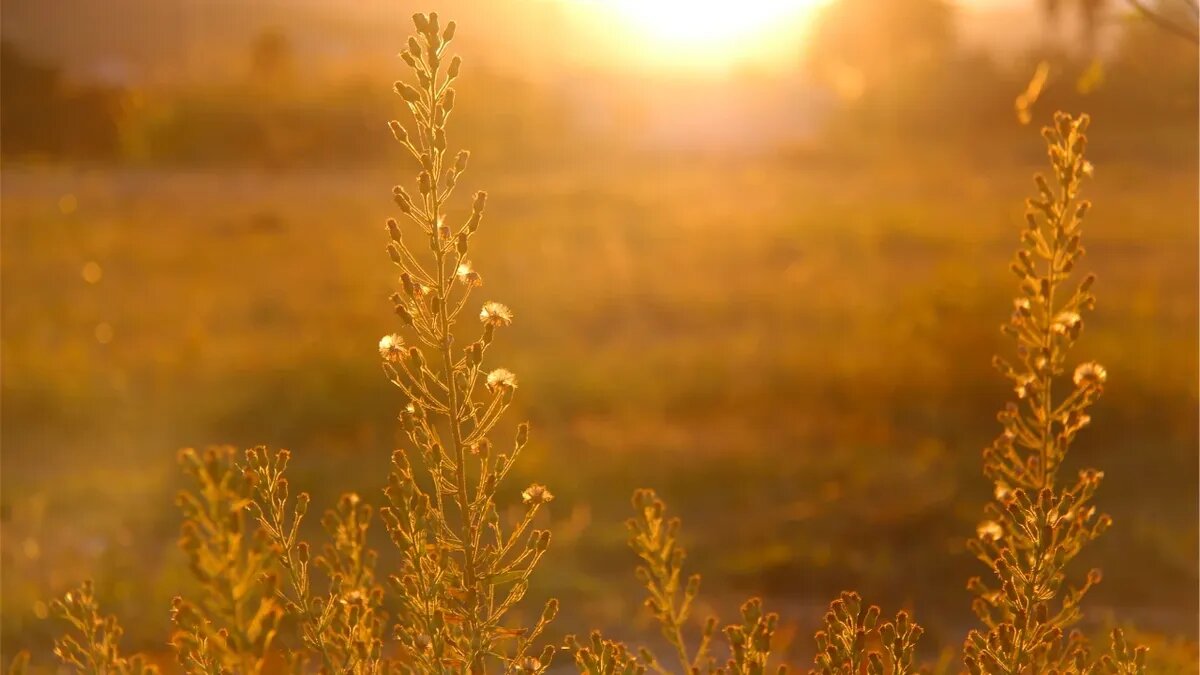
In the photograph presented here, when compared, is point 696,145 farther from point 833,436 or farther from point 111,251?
point 833,436

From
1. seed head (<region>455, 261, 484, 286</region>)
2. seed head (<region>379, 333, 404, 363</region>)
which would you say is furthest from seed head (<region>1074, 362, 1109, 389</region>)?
seed head (<region>379, 333, 404, 363</region>)

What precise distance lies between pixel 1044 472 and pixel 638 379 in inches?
212

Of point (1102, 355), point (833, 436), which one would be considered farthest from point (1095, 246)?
point (833, 436)

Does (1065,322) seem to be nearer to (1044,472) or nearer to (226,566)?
(1044,472)

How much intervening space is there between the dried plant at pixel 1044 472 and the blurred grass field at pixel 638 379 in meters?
Result: 2.16

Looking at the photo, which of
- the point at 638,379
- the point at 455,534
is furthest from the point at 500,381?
the point at 638,379

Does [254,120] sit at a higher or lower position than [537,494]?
higher

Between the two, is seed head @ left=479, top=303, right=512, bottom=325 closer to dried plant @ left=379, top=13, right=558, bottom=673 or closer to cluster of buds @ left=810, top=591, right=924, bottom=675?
dried plant @ left=379, top=13, right=558, bottom=673

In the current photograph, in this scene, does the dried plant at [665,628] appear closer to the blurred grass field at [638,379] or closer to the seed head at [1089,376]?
the seed head at [1089,376]

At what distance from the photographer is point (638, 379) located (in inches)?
307

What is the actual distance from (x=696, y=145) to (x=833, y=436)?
452 inches

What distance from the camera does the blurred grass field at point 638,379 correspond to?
17.7 feet

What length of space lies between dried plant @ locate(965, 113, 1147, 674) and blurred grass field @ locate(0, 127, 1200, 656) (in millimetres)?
2161

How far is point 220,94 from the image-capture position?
16812 millimetres
